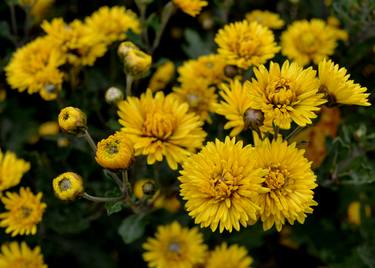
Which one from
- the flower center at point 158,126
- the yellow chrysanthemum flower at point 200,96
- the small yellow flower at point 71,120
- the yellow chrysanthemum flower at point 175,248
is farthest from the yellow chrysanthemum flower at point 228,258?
the small yellow flower at point 71,120

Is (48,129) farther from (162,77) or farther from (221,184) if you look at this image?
(221,184)

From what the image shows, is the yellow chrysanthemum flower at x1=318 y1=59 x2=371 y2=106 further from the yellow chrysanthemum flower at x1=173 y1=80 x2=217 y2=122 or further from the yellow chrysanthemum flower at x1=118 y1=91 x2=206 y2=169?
the yellow chrysanthemum flower at x1=173 y1=80 x2=217 y2=122

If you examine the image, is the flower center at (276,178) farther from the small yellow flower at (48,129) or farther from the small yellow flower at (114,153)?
the small yellow flower at (48,129)

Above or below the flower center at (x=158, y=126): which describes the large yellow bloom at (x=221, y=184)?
above

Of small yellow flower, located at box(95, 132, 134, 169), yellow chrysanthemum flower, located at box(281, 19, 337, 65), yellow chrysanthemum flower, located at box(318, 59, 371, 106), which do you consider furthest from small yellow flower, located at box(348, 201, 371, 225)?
small yellow flower, located at box(95, 132, 134, 169)

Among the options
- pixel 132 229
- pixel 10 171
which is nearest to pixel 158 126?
pixel 132 229

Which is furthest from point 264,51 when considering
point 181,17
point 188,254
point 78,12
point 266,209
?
point 78,12
